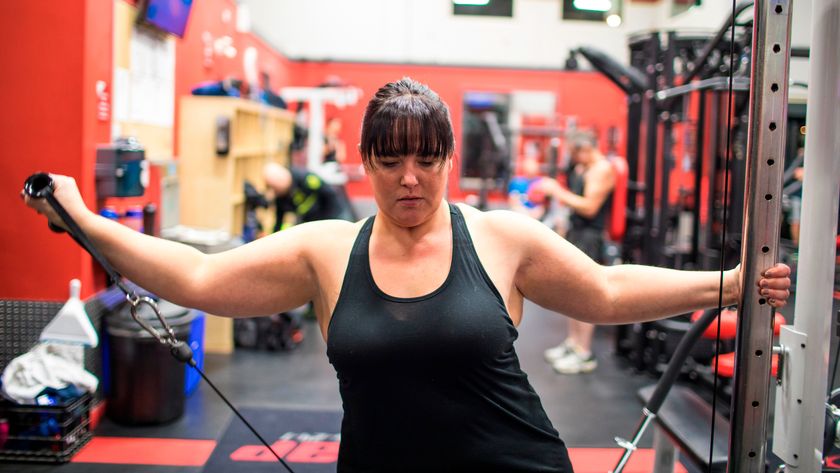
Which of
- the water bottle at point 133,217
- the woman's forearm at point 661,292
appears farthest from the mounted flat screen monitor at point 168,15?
the woman's forearm at point 661,292

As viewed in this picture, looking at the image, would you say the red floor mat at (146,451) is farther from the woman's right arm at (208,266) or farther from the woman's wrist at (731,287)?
the woman's wrist at (731,287)

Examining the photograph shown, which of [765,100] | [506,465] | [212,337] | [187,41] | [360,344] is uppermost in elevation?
[187,41]

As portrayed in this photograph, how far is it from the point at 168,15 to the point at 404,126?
3598 mm

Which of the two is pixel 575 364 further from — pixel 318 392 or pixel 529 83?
pixel 529 83

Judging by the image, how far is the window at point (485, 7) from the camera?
6.06ft

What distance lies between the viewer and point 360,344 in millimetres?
1232

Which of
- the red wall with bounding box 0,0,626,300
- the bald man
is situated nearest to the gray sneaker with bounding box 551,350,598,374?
the red wall with bounding box 0,0,626,300

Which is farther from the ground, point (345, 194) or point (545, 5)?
point (545, 5)

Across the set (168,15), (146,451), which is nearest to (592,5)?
(146,451)

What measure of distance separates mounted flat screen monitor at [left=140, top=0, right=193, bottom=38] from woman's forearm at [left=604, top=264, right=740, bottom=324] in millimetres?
3439

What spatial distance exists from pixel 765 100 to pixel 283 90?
578 cm

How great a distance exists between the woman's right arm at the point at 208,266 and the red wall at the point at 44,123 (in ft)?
2.95

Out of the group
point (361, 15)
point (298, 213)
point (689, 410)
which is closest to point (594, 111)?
point (298, 213)

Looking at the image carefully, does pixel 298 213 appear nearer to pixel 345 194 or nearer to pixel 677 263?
pixel 345 194
